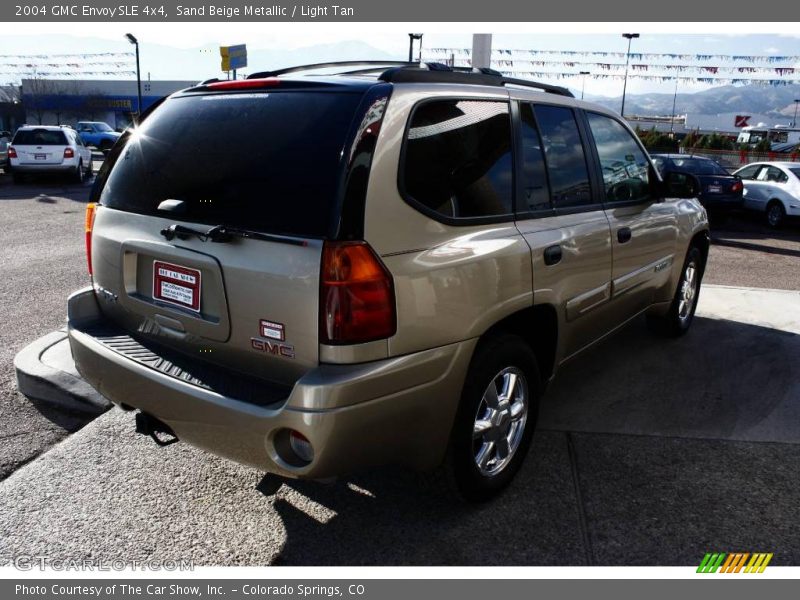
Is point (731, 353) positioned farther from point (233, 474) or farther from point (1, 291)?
point (1, 291)

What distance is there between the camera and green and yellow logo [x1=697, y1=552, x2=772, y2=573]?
270 centimetres

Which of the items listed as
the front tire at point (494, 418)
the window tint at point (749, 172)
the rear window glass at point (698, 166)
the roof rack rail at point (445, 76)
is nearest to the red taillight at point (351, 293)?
the front tire at point (494, 418)

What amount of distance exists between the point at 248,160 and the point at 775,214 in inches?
566

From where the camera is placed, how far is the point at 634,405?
14.0 feet

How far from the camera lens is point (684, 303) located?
18.4 ft

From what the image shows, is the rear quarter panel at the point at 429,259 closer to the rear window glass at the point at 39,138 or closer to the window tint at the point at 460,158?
the window tint at the point at 460,158

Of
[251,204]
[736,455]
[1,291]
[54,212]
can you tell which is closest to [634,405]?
[736,455]

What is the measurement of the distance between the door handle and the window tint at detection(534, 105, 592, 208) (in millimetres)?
271

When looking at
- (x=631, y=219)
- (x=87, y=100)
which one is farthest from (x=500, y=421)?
Answer: (x=87, y=100)

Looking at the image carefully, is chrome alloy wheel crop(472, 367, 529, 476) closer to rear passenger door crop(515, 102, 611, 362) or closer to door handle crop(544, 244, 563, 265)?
rear passenger door crop(515, 102, 611, 362)

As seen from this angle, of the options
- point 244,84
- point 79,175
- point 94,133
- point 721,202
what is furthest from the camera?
point 94,133

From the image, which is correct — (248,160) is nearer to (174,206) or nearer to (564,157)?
(174,206)

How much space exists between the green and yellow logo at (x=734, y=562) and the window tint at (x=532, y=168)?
1.68m

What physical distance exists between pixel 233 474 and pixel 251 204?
4.83ft
